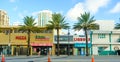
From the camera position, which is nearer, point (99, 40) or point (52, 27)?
point (52, 27)

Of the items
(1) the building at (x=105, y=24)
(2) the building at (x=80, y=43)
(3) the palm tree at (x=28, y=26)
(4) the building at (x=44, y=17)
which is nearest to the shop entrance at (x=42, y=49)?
(3) the palm tree at (x=28, y=26)

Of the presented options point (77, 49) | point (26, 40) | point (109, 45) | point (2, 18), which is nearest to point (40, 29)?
point (26, 40)

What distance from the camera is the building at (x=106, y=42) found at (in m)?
89.3

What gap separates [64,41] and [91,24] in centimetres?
996

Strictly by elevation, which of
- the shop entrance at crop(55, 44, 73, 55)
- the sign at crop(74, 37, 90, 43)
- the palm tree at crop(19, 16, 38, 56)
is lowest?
the shop entrance at crop(55, 44, 73, 55)

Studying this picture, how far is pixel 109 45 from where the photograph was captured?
293 ft

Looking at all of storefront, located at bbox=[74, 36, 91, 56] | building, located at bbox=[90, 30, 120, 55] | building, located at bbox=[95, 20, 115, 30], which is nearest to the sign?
storefront, located at bbox=[74, 36, 91, 56]

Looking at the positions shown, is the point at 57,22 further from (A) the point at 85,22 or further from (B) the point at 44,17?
(B) the point at 44,17

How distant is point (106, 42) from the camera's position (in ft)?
294

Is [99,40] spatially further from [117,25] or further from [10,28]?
[10,28]

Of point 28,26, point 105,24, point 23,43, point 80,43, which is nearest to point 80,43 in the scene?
point 80,43

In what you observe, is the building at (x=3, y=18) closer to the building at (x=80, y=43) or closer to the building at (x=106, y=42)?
the building at (x=80, y=43)

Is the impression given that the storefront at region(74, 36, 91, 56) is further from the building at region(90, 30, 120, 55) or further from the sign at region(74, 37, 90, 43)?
the building at region(90, 30, 120, 55)

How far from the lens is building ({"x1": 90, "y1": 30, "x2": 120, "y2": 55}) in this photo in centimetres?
8931
